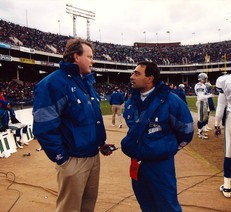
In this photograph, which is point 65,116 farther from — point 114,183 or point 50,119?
point 114,183

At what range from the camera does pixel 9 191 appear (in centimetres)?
496

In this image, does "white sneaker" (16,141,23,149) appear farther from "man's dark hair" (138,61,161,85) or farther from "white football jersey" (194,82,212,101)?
"man's dark hair" (138,61,161,85)

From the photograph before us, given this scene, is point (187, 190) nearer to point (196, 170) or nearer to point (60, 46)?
point (196, 170)

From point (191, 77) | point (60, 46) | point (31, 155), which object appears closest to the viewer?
point (31, 155)

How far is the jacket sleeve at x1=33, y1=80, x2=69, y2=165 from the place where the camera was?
242 centimetres

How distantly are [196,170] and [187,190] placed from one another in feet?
4.24

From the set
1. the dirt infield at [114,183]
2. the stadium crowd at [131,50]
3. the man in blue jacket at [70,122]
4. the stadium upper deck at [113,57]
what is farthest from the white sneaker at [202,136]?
the stadium crowd at [131,50]

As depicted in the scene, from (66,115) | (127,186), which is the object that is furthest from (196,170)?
(66,115)

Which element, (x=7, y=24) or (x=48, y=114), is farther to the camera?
(x=7, y=24)

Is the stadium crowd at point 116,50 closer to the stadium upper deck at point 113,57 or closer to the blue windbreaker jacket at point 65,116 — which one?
the stadium upper deck at point 113,57

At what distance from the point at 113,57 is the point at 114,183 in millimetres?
55168

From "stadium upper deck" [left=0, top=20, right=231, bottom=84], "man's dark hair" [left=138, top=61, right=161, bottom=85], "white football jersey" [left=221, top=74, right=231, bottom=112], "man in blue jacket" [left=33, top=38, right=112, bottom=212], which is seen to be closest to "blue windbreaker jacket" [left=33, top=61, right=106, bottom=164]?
"man in blue jacket" [left=33, top=38, right=112, bottom=212]

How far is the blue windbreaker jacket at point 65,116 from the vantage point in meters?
2.43

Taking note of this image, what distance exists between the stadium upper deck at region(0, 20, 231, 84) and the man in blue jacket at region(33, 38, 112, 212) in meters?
35.0
